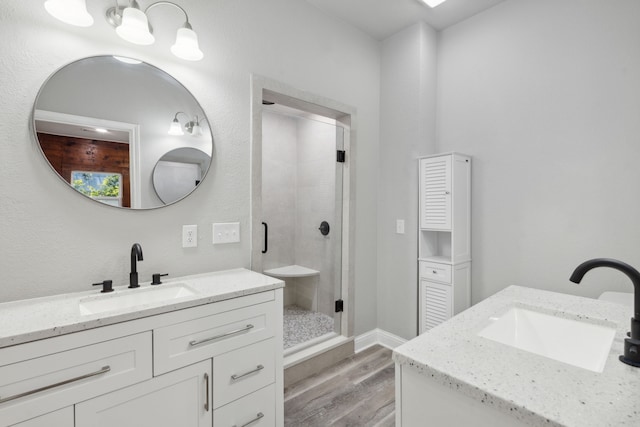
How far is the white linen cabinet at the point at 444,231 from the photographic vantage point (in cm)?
243

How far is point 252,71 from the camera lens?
2.10 meters

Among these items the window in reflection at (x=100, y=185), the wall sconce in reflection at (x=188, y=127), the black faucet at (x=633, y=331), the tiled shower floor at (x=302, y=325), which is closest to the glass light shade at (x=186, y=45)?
the wall sconce in reflection at (x=188, y=127)

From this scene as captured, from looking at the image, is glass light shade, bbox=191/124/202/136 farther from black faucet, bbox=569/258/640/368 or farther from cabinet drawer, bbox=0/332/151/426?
black faucet, bbox=569/258/640/368

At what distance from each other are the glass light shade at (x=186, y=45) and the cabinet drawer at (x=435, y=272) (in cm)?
224

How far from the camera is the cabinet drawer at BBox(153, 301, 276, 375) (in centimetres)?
127

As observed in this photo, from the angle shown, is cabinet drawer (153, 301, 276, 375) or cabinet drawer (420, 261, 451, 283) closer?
cabinet drawer (153, 301, 276, 375)

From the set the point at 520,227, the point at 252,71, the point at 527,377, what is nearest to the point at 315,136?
the point at 252,71

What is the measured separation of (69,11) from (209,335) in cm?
154

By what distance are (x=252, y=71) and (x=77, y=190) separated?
1272 millimetres

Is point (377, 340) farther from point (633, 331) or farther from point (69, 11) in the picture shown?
point (69, 11)

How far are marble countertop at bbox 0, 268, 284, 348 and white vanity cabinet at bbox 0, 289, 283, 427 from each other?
0.03 m

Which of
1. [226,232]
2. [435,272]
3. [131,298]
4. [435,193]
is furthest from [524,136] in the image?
[131,298]

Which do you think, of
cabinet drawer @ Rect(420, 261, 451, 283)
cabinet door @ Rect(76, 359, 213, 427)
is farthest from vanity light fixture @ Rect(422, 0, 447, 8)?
cabinet door @ Rect(76, 359, 213, 427)

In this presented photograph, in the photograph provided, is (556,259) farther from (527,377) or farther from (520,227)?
(527,377)
